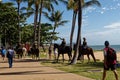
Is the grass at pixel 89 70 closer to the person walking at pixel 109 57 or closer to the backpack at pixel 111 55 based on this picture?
the person walking at pixel 109 57

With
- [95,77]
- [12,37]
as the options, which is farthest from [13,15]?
[95,77]

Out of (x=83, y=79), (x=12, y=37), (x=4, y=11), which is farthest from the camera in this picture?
(x=12, y=37)

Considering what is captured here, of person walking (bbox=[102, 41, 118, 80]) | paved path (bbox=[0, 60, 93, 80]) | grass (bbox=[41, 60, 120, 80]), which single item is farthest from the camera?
grass (bbox=[41, 60, 120, 80])

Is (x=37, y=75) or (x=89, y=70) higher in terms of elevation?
(x=89, y=70)

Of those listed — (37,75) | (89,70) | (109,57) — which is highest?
(109,57)

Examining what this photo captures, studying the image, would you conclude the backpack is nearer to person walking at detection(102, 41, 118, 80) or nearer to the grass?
person walking at detection(102, 41, 118, 80)

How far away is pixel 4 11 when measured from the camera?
66.6m

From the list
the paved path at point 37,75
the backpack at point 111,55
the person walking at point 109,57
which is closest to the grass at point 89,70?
the paved path at point 37,75

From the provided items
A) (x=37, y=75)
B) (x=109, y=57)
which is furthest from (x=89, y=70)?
(x=109, y=57)

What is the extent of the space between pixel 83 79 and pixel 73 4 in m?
19.0

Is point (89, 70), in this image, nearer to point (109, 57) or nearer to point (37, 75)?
point (37, 75)

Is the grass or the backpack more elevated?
the backpack

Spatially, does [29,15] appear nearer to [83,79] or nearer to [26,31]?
[26,31]

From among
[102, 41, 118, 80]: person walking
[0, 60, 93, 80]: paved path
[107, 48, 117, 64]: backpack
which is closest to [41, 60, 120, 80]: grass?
[0, 60, 93, 80]: paved path
